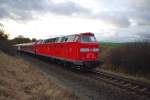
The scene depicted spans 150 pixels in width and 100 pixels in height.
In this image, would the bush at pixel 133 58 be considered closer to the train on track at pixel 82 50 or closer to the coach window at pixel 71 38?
the train on track at pixel 82 50

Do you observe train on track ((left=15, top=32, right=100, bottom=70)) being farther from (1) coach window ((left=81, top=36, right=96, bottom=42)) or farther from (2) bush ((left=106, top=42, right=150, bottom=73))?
(2) bush ((left=106, top=42, right=150, bottom=73))

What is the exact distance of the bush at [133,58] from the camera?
15.8 m

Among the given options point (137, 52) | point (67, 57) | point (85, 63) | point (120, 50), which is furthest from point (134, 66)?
point (67, 57)

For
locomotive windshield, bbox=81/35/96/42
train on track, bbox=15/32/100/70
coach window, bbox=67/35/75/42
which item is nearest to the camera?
train on track, bbox=15/32/100/70

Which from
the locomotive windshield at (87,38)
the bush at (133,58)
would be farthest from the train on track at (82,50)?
the bush at (133,58)

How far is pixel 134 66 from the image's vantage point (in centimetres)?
1678

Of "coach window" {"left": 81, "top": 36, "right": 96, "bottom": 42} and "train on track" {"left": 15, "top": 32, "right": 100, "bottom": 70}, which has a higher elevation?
"coach window" {"left": 81, "top": 36, "right": 96, "bottom": 42}

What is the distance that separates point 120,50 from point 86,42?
12.2 ft

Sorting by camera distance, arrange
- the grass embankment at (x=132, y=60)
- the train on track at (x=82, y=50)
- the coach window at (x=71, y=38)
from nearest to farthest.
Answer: the grass embankment at (x=132, y=60) < the train on track at (x=82, y=50) < the coach window at (x=71, y=38)

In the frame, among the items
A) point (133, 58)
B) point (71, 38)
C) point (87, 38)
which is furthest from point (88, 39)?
point (133, 58)

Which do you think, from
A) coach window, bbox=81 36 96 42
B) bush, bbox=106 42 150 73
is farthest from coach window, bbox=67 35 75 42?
bush, bbox=106 42 150 73

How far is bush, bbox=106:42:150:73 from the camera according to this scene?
51.7 feet

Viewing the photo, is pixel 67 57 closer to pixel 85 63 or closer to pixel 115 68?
pixel 85 63

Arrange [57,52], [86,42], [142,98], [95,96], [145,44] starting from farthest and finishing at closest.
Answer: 1. [57,52]
2. [86,42]
3. [145,44]
4. [95,96]
5. [142,98]
